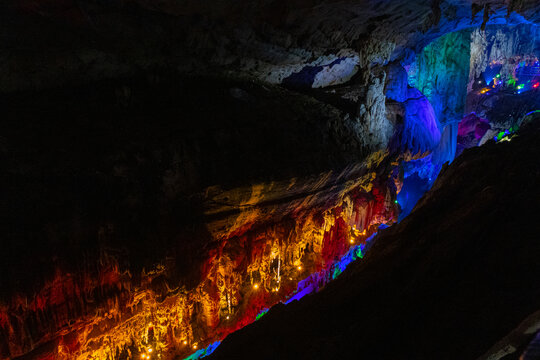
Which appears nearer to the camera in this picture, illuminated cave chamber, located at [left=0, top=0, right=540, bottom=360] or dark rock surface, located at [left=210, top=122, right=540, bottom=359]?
dark rock surface, located at [left=210, top=122, right=540, bottom=359]

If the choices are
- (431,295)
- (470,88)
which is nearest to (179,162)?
A: (431,295)

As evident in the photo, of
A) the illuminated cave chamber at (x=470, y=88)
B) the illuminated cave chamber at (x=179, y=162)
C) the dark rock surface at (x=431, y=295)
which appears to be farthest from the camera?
the illuminated cave chamber at (x=470, y=88)

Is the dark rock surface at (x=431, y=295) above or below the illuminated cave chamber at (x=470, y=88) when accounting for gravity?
below

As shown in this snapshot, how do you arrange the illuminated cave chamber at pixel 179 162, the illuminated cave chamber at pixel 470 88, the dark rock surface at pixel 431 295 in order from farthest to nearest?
1. the illuminated cave chamber at pixel 470 88
2. the illuminated cave chamber at pixel 179 162
3. the dark rock surface at pixel 431 295

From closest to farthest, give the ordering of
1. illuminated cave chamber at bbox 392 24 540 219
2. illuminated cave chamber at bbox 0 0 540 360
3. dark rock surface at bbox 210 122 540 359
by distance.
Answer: dark rock surface at bbox 210 122 540 359 < illuminated cave chamber at bbox 0 0 540 360 < illuminated cave chamber at bbox 392 24 540 219

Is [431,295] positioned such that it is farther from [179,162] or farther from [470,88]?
[470,88]

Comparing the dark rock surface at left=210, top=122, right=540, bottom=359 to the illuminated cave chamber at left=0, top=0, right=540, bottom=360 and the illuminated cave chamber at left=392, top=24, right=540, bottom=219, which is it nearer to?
the illuminated cave chamber at left=0, top=0, right=540, bottom=360

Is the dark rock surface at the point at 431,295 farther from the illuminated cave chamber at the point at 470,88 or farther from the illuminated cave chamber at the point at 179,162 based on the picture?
the illuminated cave chamber at the point at 470,88

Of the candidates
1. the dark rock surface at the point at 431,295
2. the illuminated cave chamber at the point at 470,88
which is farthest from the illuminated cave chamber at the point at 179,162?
the illuminated cave chamber at the point at 470,88

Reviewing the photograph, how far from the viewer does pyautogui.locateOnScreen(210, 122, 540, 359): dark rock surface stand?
7.80ft

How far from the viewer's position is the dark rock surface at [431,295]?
2.38m

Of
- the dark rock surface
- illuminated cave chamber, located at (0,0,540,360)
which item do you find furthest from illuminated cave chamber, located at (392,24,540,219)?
the dark rock surface

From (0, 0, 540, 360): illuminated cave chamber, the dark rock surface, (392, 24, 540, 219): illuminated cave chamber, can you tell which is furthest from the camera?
(392, 24, 540, 219): illuminated cave chamber

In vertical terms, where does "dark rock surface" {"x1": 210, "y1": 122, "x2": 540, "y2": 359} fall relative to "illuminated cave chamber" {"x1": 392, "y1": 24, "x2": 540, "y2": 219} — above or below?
below
